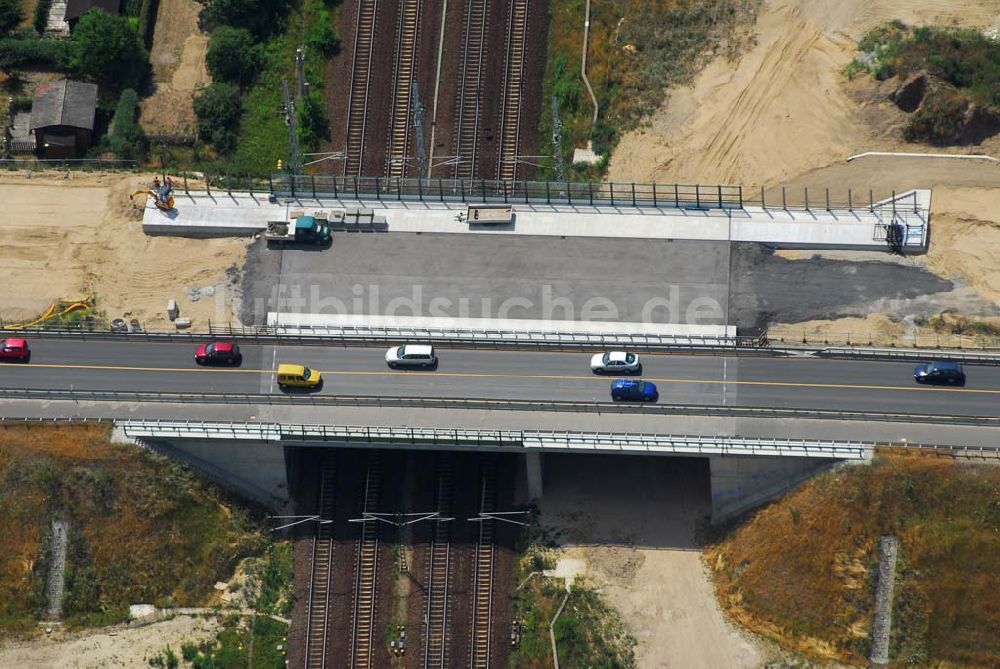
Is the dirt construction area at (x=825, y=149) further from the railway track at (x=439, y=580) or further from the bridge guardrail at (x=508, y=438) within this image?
the railway track at (x=439, y=580)

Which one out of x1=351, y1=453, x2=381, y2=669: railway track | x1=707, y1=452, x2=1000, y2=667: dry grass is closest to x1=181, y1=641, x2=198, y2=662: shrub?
x1=351, y1=453, x2=381, y2=669: railway track

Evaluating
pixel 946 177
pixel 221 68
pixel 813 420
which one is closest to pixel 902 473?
pixel 813 420

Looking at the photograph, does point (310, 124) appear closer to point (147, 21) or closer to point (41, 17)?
point (147, 21)

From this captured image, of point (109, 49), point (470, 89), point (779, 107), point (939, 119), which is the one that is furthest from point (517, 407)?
point (109, 49)

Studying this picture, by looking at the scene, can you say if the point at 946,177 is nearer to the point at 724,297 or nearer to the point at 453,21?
the point at 724,297

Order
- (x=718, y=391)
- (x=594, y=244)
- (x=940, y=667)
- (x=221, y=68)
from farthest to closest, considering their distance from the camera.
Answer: (x=221, y=68), (x=594, y=244), (x=718, y=391), (x=940, y=667)

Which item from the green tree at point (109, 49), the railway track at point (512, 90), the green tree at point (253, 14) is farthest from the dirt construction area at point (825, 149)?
the green tree at point (109, 49)
